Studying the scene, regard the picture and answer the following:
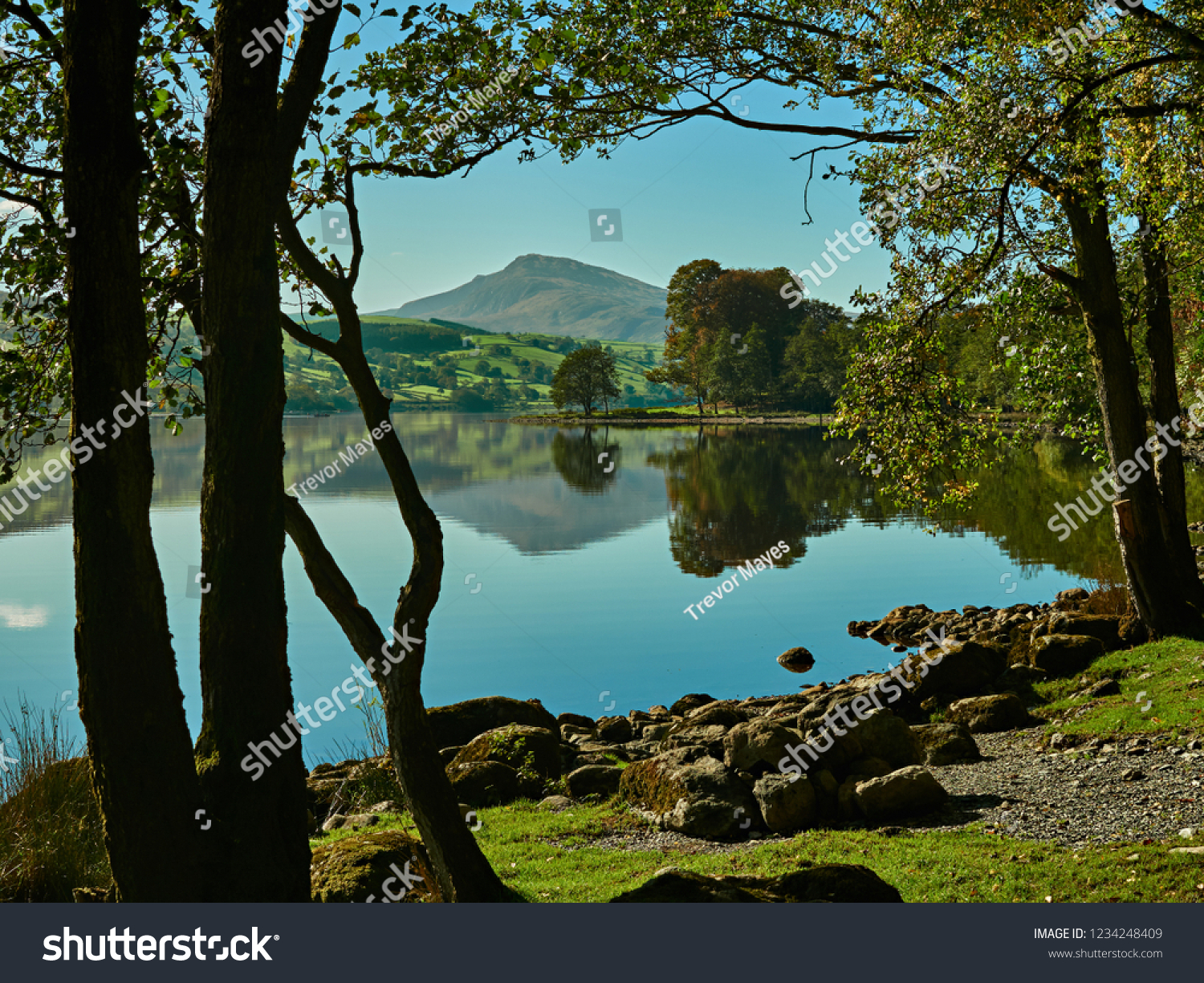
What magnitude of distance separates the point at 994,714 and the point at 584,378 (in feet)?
354

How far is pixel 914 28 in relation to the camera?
38.7 feet

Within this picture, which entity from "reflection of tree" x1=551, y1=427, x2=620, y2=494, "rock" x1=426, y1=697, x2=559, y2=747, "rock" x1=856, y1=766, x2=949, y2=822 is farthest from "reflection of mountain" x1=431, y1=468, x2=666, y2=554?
"rock" x1=856, y1=766, x2=949, y2=822

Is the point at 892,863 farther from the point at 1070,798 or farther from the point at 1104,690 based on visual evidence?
the point at 1104,690

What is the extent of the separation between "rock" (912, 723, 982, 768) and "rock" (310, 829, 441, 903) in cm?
654

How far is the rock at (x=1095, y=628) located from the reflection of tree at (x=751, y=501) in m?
12.6

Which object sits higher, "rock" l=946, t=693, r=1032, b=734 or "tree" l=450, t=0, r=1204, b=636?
"tree" l=450, t=0, r=1204, b=636

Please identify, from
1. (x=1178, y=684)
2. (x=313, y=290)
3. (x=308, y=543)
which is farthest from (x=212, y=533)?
(x=1178, y=684)

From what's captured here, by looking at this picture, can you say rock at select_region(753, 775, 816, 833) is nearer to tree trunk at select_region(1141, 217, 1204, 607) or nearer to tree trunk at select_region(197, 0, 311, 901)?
tree trunk at select_region(197, 0, 311, 901)

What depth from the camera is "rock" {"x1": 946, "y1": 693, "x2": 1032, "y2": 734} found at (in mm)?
12461

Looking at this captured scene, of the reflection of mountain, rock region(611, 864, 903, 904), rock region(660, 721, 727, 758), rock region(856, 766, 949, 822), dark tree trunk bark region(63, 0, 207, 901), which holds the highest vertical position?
dark tree trunk bark region(63, 0, 207, 901)

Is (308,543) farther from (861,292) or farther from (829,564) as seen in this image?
(829,564)

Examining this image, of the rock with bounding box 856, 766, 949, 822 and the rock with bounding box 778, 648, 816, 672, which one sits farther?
the rock with bounding box 778, 648, 816, 672

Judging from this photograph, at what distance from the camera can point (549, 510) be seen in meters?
42.1

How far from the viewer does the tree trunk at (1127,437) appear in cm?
1413
